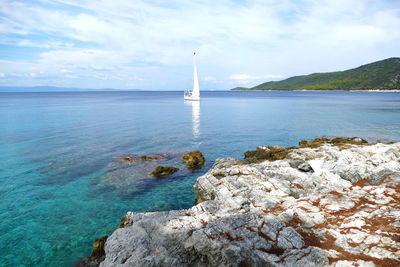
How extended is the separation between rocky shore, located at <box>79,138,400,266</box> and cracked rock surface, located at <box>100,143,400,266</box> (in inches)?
1.5

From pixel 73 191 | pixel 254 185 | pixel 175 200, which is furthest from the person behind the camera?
pixel 73 191

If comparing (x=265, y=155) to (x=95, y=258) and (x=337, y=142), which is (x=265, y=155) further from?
(x=95, y=258)

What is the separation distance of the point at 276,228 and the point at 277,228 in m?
0.05

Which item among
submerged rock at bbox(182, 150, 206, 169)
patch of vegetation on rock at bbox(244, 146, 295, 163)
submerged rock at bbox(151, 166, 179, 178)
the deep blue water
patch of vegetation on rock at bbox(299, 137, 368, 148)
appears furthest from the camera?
patch of vegetation on rock at bbox(299, 137, 368, 148)

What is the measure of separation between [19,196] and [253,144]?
34143 millimetres

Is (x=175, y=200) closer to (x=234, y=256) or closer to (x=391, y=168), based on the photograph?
(x=234, y=256)

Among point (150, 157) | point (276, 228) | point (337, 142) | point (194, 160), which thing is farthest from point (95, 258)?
point (337, 142)

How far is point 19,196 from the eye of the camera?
2222 centimetres

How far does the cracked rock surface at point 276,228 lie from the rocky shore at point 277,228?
38mm

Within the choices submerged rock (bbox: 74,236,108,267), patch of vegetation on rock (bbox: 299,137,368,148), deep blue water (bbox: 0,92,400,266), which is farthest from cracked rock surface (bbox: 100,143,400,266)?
patch of vegetation on rock (bbox: 299,137,368,148)

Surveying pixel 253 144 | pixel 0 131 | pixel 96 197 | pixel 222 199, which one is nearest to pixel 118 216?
pixel 96 197

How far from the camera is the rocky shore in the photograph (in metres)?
10.2

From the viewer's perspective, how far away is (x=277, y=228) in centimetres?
1191

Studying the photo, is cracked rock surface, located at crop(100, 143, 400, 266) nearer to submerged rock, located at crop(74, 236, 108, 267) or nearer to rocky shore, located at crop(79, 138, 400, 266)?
rocky shore, located at crop(79, 138, 400, 266)
